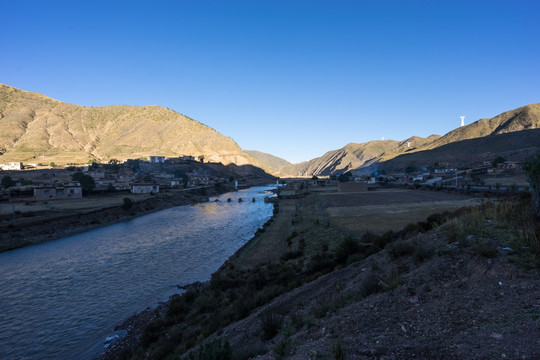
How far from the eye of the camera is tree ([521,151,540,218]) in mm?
9387

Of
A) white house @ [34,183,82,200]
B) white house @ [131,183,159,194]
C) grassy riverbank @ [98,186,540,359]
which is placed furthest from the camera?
white house @ [131,183,159,194]

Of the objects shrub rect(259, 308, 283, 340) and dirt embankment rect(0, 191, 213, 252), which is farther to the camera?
dirt embankment rect(0, 191, 213, 252)

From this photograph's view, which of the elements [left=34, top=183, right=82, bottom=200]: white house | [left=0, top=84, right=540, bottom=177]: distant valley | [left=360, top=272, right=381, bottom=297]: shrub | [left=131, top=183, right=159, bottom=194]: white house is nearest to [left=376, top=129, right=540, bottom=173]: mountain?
[left=0, top=84, right=540, bottom=177]: distant valley

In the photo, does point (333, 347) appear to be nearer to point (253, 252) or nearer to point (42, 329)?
point (42, 329)

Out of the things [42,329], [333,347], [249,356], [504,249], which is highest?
[504,249]

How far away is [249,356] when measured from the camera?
21.9 feet

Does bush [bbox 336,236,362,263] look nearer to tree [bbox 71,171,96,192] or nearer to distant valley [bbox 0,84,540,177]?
tree [bbox 71,171,96,192]

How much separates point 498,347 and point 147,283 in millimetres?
19950

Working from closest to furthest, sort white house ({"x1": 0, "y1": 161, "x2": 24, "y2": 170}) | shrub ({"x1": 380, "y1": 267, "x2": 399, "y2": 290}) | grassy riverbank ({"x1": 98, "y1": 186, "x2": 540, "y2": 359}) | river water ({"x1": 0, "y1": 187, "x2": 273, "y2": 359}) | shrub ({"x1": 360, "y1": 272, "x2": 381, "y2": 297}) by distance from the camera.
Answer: grassy riverbank ({"x1": 98, "y1": 186, "x2": 540, "y2": 359})
shrub ({"x1": 380, "y1": 267, "x2": 399, "y2": 290})
shrub ({"x1": 360, "y1": 272, "x2": 381, "y2": 297})
river water ({"x1": 0, "y1": 187, "x2": 273, "y2": 359})
white house ({"x1": 0, "y1": 161, "x2": 24, "y2": 170})

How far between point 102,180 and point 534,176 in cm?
9561

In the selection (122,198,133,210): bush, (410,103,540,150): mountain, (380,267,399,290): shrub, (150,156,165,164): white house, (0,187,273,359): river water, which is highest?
(410,103,540,150): mountain

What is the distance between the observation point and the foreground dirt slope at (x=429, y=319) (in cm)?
449

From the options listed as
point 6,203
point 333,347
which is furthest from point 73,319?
point 6,203

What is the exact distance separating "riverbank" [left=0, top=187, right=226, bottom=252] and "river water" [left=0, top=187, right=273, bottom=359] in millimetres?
2049
